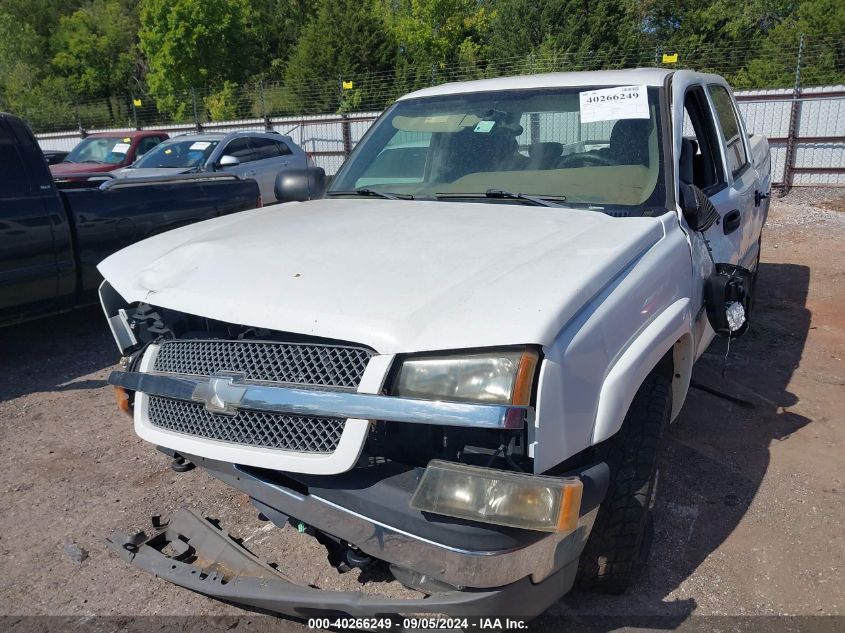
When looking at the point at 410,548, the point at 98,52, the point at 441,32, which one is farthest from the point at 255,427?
the point at 98,52

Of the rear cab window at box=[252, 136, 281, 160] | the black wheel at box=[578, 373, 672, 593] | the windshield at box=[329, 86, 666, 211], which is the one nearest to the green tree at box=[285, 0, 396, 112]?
the rear cab window at box=[252, 136, 281, 160]

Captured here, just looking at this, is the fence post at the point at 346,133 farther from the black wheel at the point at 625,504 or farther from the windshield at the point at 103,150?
the black wheel at the point at 625,504

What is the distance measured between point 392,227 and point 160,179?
431cm

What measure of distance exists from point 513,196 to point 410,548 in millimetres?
1793

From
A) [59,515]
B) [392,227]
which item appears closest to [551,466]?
[392,227]

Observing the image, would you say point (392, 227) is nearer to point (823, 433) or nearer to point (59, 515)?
point (59, 515)

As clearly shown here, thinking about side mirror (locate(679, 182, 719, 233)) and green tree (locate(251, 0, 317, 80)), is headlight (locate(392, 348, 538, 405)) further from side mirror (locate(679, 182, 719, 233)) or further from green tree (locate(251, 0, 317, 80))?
green tree (locate(251, 0, 317, 80))

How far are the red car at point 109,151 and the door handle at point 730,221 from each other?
11390 millimetres

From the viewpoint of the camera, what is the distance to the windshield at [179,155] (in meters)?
11.0

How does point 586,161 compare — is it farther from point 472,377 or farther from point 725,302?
point 472,377

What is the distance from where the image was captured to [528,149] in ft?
11.7

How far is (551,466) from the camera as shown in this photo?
204 centimetres

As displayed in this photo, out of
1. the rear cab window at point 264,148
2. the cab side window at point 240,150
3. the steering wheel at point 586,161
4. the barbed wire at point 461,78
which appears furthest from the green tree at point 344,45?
the steering wheel at point 586,161

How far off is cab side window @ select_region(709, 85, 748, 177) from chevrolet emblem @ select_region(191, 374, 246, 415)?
10.6ft
